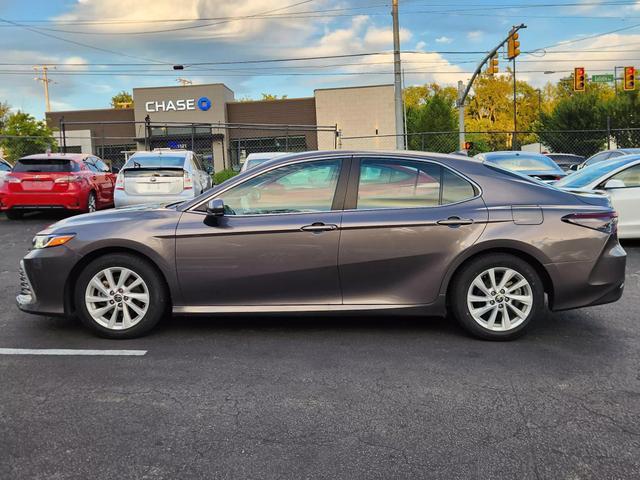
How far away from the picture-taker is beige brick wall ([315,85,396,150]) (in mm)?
42344

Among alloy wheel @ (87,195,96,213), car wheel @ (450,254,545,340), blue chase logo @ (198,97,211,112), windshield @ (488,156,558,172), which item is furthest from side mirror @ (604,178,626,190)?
blue chase logo @ (198,97,211,112)

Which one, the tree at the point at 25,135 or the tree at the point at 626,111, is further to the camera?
the tree at the point at 626,111

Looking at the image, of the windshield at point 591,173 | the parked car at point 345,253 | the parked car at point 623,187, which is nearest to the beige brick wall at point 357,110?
the windshield at point 591,173

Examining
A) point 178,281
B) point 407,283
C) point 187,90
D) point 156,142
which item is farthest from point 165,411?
point 187,90

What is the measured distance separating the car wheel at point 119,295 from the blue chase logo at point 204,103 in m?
39.9

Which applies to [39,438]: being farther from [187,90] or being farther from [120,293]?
[187,90]

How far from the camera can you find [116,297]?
4.84m

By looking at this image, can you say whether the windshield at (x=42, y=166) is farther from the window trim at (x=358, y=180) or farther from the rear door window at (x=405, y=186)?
the rear door window at (x=405, y=186)

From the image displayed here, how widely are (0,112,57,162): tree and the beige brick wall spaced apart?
1848 cm

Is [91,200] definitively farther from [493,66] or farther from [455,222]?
[493,66]

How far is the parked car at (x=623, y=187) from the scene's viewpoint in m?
8.95

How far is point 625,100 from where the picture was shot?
40031 millimetres

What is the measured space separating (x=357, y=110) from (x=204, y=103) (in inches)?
437

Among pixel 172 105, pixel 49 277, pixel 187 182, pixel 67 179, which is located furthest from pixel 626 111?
pixel 49 277
